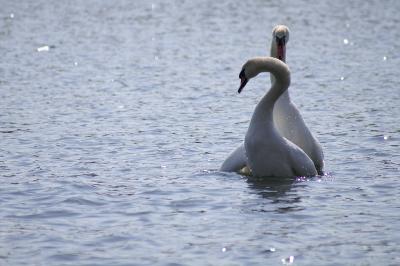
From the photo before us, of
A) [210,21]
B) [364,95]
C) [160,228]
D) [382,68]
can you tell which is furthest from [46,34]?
[160,228]

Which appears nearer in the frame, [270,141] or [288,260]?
[288,260]

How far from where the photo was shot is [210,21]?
37031mm

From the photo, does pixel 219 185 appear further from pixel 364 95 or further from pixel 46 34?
pixel 46 34

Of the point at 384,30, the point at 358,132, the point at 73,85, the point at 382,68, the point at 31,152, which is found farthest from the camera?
the point at 384,30

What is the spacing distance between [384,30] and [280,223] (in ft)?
74.3

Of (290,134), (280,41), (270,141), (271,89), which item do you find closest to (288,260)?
(270,141)

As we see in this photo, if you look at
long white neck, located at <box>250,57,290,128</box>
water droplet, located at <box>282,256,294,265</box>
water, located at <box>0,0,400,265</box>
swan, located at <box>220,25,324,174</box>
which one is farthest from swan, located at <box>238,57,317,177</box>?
water droplet, located at <box>282,256,294,265</box>

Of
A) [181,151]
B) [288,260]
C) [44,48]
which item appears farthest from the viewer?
[44,48]

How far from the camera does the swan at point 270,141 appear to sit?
12547 mm

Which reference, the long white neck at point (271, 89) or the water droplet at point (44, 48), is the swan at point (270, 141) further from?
the water droplet at point (44, 48)

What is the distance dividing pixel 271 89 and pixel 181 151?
9.17 feet

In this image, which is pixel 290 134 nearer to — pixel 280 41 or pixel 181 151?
pixel 280 41

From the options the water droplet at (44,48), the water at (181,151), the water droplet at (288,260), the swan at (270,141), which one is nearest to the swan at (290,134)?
the water at (181,151)

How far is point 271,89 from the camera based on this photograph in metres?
12.7
